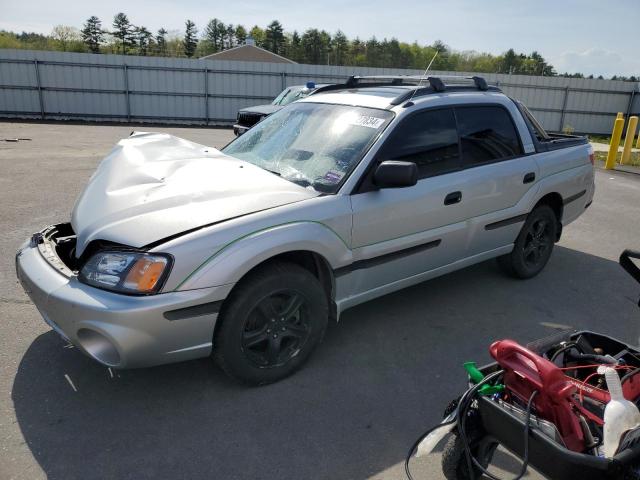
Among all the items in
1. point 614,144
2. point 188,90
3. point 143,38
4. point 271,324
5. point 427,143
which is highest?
point 143,38

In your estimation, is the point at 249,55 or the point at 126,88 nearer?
the point at 126,88

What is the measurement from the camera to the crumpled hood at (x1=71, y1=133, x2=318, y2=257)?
2.79 meters

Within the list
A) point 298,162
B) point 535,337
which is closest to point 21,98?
point 298,162

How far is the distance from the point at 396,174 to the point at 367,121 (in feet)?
2.22

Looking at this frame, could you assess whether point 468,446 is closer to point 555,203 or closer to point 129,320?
point 129,320

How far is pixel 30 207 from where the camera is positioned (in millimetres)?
6770

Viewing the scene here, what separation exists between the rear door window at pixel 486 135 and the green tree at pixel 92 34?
3841 inches

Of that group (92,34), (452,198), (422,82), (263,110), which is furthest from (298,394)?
(92,34)

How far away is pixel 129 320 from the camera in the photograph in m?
2.55

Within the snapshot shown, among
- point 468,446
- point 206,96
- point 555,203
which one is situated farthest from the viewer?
point 206,96

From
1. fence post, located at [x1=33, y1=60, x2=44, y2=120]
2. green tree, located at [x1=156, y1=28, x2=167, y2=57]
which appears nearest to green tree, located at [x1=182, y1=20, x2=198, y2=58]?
green tree, located at [x1=156, y1=28, x2=167, y2=57]

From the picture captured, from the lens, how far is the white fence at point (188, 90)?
19328 mm

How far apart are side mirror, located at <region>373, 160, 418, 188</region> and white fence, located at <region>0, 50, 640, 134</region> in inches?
692

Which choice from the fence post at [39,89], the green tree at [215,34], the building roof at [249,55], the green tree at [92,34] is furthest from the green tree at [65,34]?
the fence post at [39,89]
